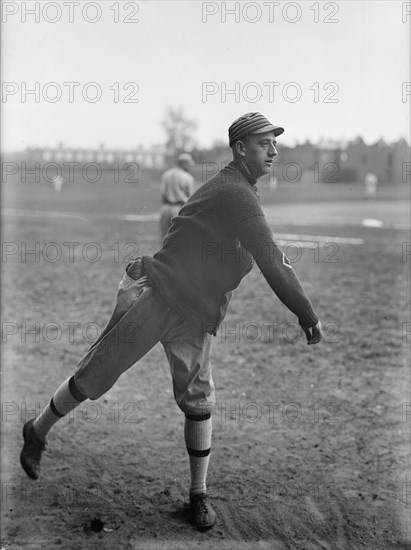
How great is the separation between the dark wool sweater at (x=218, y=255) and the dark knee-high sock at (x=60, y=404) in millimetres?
666

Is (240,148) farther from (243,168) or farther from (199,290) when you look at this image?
(199,290)

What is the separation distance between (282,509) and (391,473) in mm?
749

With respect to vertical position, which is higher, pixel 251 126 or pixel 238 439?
pixel 251 126

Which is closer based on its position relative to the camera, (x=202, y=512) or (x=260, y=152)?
(x=260, y=152)

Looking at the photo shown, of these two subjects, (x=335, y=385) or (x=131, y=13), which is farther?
(x=335, y=385)

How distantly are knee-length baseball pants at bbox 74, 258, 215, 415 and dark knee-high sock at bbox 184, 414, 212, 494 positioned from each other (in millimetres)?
67

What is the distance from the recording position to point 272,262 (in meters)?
2.95

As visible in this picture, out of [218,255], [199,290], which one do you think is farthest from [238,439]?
[218,255]

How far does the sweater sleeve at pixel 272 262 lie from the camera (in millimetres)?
2920

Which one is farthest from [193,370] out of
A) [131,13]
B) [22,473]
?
[131,13]

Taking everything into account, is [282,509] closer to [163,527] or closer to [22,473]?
[163,527]

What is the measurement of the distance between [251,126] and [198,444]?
149cm

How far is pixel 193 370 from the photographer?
3260 millimetres
